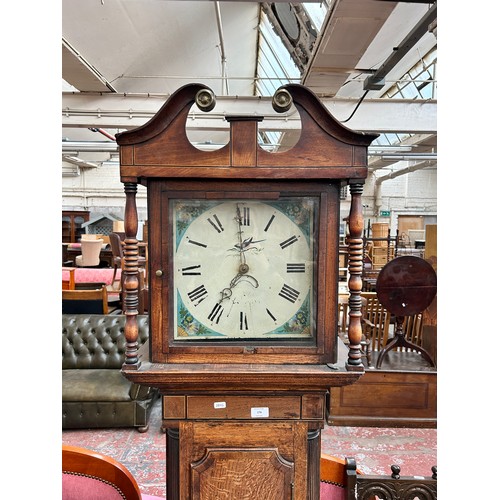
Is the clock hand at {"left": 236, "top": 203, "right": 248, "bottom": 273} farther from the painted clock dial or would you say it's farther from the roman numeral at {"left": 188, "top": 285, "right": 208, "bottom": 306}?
the roman numeral at {"left": 188, "top": 285, "right": 208, "bottom": 306}

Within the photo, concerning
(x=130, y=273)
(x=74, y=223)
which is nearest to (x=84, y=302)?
(x=130, y=273)

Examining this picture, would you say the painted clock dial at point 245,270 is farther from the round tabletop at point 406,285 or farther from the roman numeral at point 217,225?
the round tabletop at point 406,285

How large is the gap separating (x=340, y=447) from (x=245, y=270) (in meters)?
2.43

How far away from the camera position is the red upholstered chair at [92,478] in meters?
1.21

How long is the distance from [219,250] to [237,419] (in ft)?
1.43

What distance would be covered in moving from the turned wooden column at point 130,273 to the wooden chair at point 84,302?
324cm

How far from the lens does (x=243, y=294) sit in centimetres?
97

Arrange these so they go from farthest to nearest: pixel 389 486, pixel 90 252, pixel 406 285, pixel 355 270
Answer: pixel 90 252 < pixel 406 285 < pixel 389 486 < pixel 355 270

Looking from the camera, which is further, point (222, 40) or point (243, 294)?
point (222, 40)

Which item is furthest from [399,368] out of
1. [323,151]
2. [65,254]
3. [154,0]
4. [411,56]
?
[65,254]

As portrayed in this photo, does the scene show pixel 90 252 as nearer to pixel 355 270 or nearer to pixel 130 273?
pixel 130 273

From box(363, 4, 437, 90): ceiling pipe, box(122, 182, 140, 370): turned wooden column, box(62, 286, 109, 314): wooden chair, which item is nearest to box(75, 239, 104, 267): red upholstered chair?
box(62, 286, 109, 314): wooden chair

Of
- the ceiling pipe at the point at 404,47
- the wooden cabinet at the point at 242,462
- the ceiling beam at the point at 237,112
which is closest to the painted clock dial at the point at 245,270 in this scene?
the wooden cabinet at the point at 242,462

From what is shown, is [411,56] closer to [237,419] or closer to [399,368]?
[399,368]
